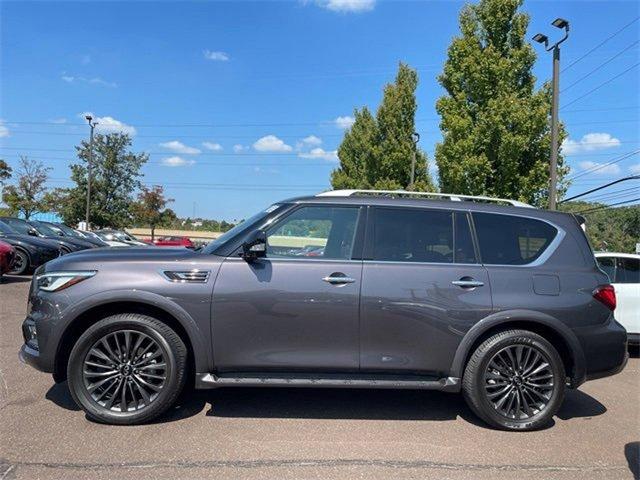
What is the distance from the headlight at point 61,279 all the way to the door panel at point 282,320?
1.05 m

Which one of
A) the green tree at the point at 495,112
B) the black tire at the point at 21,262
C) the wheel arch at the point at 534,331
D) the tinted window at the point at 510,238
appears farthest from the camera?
the green tree at the point at 495,112

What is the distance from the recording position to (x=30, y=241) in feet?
42.9

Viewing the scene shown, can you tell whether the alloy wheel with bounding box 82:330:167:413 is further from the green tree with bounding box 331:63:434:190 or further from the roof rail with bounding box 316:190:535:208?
the green tree with bounding box 331:63:434:190

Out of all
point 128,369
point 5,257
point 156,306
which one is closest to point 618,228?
point 5,257

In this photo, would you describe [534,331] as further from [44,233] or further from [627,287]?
[44,233]

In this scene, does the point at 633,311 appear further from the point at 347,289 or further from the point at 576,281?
the point at 347,289

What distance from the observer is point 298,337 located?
164 inches

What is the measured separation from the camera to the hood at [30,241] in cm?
1287

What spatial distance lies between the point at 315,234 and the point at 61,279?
2092mm

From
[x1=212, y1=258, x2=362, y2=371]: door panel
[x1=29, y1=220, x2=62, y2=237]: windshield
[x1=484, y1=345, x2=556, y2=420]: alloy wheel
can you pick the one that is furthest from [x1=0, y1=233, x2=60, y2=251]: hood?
[x1=484, y1=345, x2=556, y2=420]: alloy wheel

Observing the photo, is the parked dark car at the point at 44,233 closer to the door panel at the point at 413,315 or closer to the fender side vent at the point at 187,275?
the fender side vent at the point at 187,275

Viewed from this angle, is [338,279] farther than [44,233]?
No

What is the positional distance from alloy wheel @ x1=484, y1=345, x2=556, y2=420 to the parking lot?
0.22 meters

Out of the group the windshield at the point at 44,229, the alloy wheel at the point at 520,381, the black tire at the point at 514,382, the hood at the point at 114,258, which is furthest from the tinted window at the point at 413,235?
the windshield at the point at 44,229
